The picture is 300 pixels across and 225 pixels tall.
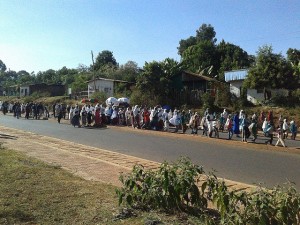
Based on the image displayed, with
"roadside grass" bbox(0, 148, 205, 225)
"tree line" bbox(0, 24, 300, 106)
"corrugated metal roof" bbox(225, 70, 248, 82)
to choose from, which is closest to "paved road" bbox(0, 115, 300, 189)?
"roadside grass" bbox(0, 148, 205, 225)

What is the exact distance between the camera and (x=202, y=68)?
55688mm

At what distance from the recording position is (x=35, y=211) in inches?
232

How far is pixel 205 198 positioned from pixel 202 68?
50.9m

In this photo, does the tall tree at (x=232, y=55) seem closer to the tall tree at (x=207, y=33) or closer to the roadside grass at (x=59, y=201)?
the tall tree at (x=207, y=33)

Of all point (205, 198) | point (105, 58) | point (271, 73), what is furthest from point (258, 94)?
point (105, 58)

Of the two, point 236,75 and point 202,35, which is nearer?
point 236,75

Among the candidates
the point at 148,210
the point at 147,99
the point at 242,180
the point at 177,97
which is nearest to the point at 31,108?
the point at 147,99

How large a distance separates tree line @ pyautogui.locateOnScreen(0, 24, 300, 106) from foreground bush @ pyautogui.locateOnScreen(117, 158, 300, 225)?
810 inches

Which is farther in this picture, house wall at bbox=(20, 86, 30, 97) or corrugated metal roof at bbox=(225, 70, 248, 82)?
house wall at bbox=(20, 86, 30, 97)

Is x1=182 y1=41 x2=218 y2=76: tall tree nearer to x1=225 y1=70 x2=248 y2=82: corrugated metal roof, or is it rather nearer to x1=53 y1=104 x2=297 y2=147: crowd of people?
x1=225 y1=70 x2=248 y2=82: corrugated metal roof

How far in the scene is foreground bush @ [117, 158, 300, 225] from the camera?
420 cm

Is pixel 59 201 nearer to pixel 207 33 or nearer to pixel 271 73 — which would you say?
pixel 271 73

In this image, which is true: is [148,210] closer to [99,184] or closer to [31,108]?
[99,184]

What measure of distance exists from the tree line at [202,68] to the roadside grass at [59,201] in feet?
65.6
